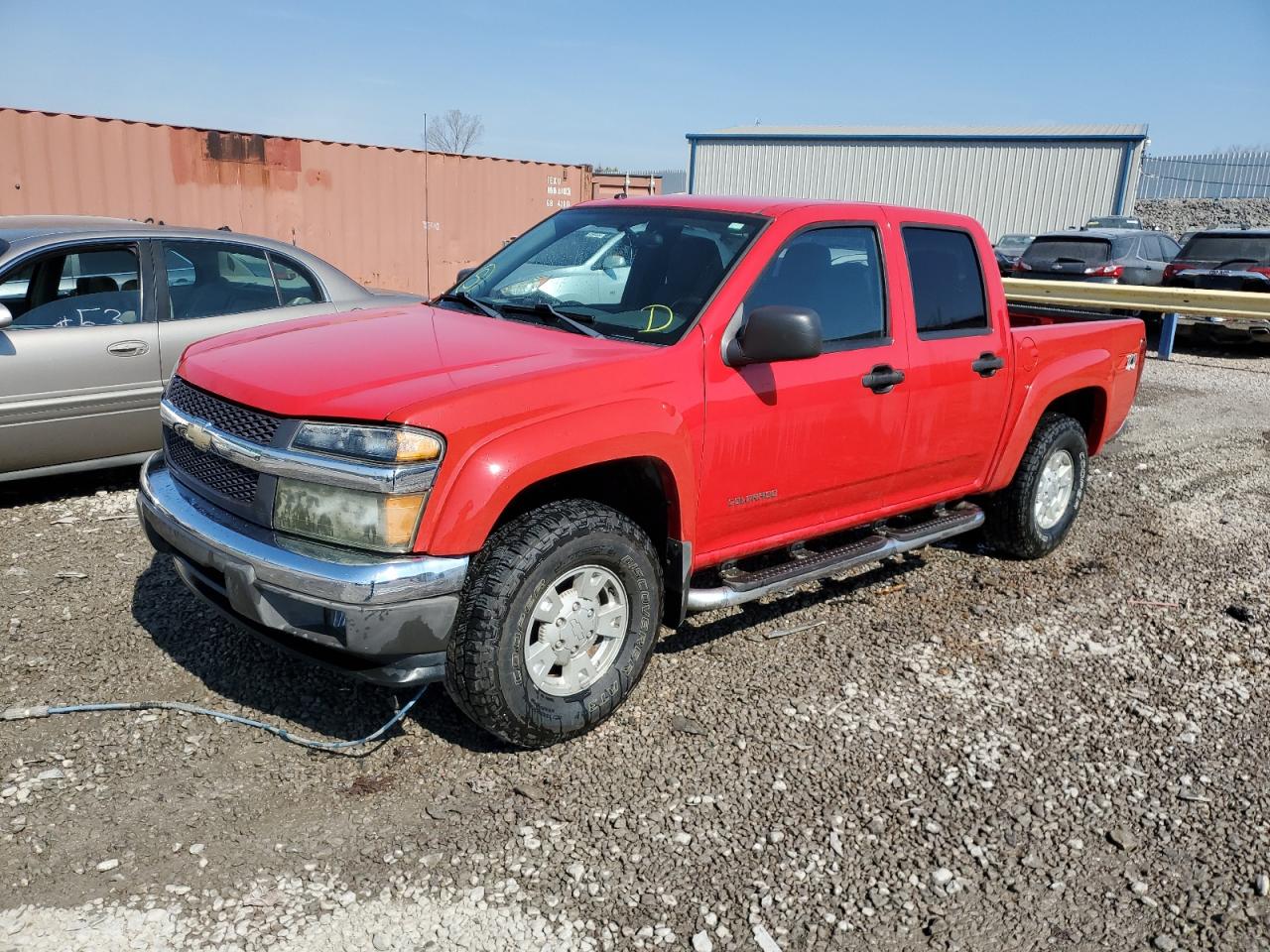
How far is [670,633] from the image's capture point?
4484 mm

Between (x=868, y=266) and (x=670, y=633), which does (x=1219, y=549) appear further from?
(x=670, y=633)

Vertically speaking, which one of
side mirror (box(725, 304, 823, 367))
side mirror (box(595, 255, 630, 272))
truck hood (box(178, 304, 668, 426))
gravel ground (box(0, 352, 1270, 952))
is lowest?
gravel ground (box(0, 352, 1270, 952))

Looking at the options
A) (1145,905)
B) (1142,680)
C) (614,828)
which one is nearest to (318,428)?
(614,828)

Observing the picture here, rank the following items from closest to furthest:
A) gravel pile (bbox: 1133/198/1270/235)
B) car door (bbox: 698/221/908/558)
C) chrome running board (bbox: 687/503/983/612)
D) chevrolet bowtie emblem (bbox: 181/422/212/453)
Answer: chevrolet bowtie emblem (bbox: 181/422/212/453), car door (bbox: 698/221/908/558), chrome running board (bbox: 687/503/983/612), gravel pile (bbox: 1133/198/1270/235)

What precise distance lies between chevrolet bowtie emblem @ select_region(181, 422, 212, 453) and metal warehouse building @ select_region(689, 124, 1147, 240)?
32.8m

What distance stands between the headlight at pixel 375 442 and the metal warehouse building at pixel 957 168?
3277cm

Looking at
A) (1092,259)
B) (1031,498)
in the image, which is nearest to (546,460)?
(1031,498)

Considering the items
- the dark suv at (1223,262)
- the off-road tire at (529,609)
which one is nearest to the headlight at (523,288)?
the off-road tire at (529,609)

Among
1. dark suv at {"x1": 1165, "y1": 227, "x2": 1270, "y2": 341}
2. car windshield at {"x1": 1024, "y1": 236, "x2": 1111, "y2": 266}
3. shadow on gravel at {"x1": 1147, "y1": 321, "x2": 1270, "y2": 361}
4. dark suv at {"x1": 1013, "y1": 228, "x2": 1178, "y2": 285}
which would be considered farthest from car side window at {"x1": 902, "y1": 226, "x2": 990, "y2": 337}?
car windshield at {"x1": 1024, "y1": 236, "x2": 1111, "y2": 266}

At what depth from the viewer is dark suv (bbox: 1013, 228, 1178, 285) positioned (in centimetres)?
1491

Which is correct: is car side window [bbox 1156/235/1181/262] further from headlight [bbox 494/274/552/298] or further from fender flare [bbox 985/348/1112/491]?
headlight [bbox 494/274/552/298]

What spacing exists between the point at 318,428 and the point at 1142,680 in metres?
3.46

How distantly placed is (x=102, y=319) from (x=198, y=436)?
288 centimetres

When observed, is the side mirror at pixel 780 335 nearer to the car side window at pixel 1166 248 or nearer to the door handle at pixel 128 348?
the door handle at pixel 128 348
